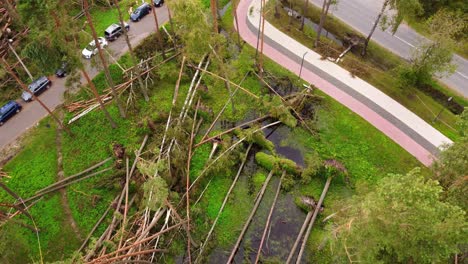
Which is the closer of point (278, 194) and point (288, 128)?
point (278, 194)

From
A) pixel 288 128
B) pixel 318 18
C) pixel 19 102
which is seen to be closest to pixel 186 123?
pixel 288 128

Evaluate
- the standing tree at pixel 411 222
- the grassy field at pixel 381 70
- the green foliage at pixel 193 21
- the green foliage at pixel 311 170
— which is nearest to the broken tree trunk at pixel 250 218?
the green foliage at pixel 311 170

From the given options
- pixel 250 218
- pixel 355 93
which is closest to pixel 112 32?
pixel 250 218

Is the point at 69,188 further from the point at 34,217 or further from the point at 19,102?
the point at 19,102

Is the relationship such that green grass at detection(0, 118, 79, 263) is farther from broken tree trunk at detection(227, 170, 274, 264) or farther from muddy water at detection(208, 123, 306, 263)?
muddy water at detection(208, 123, 306, 263)

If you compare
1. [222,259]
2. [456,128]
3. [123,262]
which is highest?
[123,262]

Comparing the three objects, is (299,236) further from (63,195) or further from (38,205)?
(38,205)
